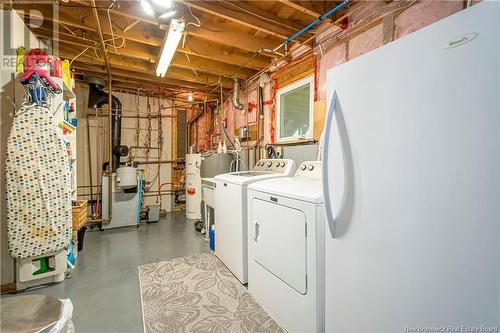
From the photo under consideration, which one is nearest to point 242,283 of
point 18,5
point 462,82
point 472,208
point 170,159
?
point 472,208

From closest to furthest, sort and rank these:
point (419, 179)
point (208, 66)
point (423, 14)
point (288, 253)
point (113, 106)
A: point (419, 179) → point (288, 253) → point (423, 14) → point (208, 66) → point (113, 106)

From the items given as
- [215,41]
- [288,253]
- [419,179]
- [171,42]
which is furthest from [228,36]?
[419,179]

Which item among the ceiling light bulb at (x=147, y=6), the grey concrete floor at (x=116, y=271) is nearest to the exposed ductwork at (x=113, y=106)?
the grey concrete floor at (x=116, y=271)

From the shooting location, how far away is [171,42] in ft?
8.27

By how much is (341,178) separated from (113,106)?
4.71m

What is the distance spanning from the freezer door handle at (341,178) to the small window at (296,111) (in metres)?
1.69

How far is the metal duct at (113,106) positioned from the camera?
4.02 metres

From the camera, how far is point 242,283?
2184 mm

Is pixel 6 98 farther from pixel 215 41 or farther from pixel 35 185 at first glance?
pixel 215 41

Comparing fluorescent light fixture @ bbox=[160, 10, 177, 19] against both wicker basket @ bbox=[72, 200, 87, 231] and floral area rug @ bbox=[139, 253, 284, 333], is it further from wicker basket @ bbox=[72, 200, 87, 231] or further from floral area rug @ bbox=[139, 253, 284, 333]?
floral area rug @ bbox=[139, 253, 284, 333]

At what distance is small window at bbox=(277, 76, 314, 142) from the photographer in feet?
9.37

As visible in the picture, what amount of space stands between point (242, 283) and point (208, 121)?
4.14m

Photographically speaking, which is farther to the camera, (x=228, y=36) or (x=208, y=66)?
(x=208, y=66)

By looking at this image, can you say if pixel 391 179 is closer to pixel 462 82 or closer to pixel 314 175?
pixel 462 82
